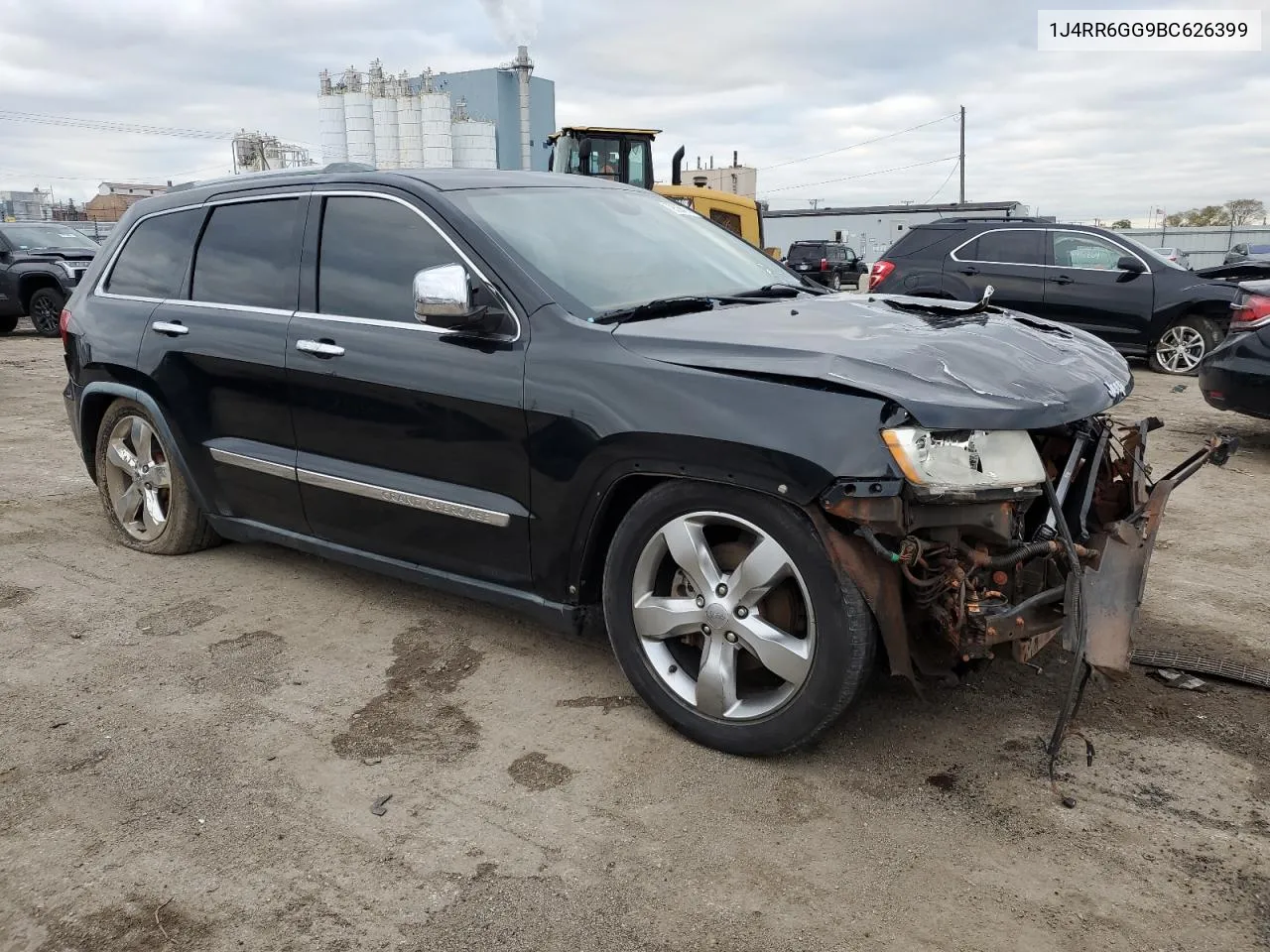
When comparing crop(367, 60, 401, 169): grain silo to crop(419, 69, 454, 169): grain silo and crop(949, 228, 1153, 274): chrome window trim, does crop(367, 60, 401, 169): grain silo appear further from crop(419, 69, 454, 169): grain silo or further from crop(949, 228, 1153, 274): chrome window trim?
crop(949, 228, 1153, 274): chrome window trim

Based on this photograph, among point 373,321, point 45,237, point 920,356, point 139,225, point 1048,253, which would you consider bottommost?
point 920,356

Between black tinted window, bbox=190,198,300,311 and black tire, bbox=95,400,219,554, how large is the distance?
30.1 inches

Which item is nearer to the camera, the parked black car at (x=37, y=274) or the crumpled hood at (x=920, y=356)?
the crumpled hood at (x=920, y=356)

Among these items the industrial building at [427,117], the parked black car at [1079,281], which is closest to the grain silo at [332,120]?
the industrial building at [427,117]

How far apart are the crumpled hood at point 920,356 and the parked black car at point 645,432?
0.04 feet

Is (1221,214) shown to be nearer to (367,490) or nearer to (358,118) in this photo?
(358,118)

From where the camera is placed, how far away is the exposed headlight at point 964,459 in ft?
8.85

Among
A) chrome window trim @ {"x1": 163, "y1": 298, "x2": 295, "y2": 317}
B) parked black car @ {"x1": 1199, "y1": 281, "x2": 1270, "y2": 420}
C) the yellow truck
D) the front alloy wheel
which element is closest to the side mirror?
the front alloy wheel

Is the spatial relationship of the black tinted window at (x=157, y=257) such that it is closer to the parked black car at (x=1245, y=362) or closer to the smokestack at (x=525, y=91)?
the parked black car at (x=1245, y=362)

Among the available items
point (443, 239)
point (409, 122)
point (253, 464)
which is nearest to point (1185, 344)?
point (443, 239)

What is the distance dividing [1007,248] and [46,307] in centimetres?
1414

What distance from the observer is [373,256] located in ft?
12.9

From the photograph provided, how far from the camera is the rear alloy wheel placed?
11.0m

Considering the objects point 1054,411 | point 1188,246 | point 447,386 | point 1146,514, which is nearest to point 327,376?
point 447,386
